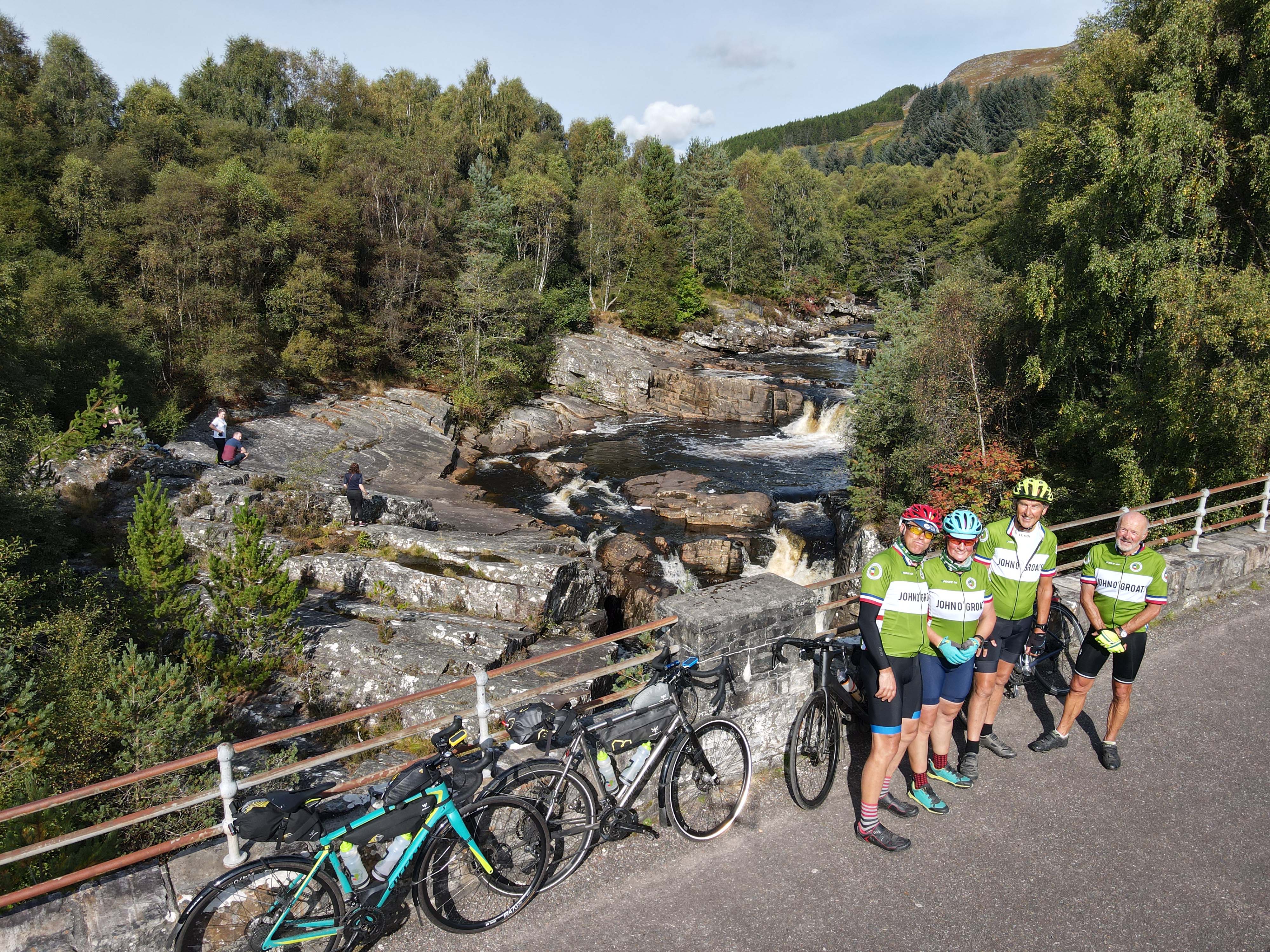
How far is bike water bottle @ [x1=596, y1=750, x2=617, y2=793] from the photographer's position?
427 cm

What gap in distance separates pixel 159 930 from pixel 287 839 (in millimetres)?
686

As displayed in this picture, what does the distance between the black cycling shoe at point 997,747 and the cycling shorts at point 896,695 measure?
1.53 metres

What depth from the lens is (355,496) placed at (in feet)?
50.5

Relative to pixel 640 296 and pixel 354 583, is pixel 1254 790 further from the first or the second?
pixel 640 296

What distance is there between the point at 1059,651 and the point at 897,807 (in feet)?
9.79

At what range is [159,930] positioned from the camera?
3.36 m

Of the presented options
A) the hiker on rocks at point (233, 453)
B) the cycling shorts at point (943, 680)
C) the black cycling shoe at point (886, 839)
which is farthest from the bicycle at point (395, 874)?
the hiker on rocks at point (233, 453)

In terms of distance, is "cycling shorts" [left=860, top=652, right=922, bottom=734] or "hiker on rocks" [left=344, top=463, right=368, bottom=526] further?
"hiker on rocks" [left=344, top=463, right=368, bottom=526]

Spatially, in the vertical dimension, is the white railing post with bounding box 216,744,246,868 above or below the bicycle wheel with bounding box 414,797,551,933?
above

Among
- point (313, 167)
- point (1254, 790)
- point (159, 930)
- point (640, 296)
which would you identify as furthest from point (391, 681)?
point (640, 296)

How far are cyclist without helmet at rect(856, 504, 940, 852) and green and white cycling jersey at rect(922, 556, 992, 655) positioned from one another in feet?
0.97

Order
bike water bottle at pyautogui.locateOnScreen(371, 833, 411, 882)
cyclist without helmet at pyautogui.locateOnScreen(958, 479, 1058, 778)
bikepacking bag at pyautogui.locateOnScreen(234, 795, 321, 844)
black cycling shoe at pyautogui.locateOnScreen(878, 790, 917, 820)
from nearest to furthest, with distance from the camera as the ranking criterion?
bikepacking bag at pyautogui.locateOnScreen(234, 795, 321, 844) → bike water bottle at pyautogui.locateOnScreen(371, 833, 411, 882) → black cycling shoe at pyautogui.locateOnScreen(878, 790, 917, 820) → cyclist without helmet at pyautogui.locateOnScreen(958, 479, 1058, 778)

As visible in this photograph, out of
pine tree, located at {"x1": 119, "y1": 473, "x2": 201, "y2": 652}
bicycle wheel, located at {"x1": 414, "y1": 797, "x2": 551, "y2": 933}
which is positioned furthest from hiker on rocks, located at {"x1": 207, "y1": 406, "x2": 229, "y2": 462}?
bicycle wheel, located at {"x1": 414, "y1": 797, "x2": 551, "y2": 933}

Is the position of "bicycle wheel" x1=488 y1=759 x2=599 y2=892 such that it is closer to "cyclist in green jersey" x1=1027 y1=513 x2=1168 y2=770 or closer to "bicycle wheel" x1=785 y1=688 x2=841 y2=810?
"bicycle wheel" x1=785 y1=688 x2=841 y2=810
